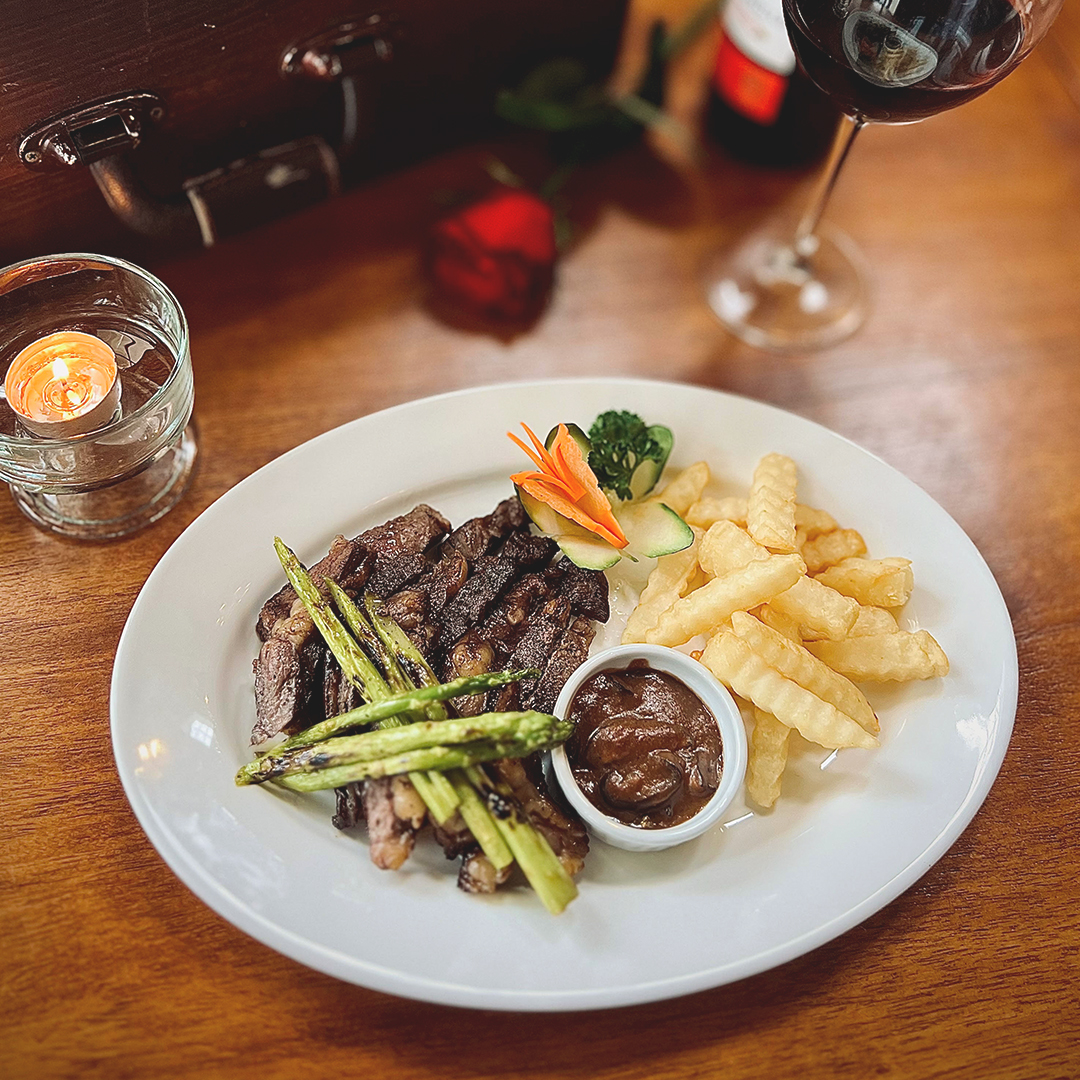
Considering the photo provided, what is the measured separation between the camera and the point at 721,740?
1.68m

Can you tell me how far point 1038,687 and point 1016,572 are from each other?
27cm

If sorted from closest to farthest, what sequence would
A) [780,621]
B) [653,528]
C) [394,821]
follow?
1. [394,821]
2. [780,621]
3. [653,528]

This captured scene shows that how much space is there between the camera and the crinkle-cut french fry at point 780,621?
177 cm

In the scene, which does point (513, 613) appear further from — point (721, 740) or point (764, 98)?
point (764, 98)

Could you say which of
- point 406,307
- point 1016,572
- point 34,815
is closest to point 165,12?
point 406,307

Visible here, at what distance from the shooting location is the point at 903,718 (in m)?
1.83

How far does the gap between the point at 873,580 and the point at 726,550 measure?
11.7 inches

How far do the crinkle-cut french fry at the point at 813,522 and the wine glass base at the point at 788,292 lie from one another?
2.00 feet

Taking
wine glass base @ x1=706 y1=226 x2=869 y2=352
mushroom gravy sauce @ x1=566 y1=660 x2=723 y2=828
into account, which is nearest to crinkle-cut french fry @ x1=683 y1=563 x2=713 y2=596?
mushroom gravy sauce @ x1=566 y1=660 x2=723 y2=828

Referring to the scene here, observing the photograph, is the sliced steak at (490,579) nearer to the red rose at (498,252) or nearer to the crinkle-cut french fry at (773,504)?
the crinkle-cut french fry at (773,504)

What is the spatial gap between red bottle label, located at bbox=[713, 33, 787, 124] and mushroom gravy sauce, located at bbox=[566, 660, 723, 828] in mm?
1517

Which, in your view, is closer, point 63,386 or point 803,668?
point 803,668

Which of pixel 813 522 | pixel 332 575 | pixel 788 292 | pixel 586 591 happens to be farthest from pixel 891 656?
pixel 788 292

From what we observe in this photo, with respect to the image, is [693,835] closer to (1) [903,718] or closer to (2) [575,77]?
(1) [903,718]
